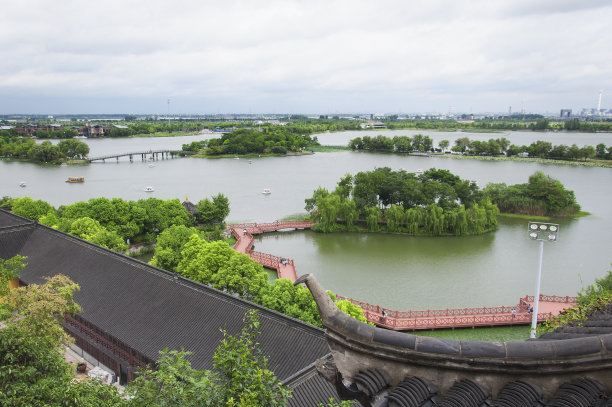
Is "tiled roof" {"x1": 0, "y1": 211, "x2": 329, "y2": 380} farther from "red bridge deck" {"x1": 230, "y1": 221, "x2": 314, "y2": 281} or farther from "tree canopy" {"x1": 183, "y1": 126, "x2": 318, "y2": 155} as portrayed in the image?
"tree canopy" {"x1": 183, "y1": 126, "x2": 318, "y2": 155}

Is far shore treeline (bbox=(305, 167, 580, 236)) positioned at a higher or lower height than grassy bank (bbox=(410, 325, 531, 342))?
higher

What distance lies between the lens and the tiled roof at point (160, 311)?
10195 millimetres

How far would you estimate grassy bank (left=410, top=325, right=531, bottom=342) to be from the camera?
1669 cm

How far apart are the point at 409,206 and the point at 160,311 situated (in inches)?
926

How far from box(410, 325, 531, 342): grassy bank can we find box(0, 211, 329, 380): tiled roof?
8354mm

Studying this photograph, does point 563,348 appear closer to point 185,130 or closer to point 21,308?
point 21,308

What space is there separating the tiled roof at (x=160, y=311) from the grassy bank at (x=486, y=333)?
27.4 feet

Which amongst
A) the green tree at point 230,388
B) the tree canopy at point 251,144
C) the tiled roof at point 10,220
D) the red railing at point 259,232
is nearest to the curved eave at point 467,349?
the green tree at point 230,388

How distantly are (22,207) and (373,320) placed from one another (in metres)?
23.4

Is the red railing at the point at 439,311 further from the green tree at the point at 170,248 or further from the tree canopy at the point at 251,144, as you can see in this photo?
the tree canopy at the point at 251,144

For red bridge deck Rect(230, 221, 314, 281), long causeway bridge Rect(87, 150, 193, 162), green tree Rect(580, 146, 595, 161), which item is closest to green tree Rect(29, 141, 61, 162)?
long causeway bridge Rect(87, 150, 193, 162)

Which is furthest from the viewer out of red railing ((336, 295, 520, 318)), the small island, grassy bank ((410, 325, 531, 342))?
the small island

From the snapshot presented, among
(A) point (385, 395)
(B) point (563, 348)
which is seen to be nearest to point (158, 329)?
(A) point (385, 395)

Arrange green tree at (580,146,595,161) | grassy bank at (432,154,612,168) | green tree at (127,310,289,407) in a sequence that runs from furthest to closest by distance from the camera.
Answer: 1. green tree at (580,146,595,161)
2. grassy bank at (432,154,612,168)
3. green tree at (127,310,289,407)
